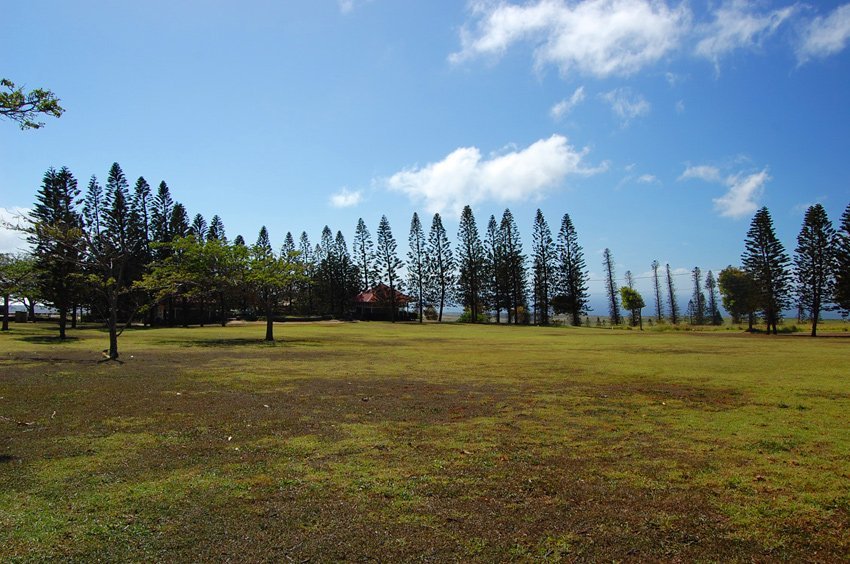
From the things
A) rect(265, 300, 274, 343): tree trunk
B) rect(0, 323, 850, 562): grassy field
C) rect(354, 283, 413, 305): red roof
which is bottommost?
rect(0, 323, 850, 562): grassy field

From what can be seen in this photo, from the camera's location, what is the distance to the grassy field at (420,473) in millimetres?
3723

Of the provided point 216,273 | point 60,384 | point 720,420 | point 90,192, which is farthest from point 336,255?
point 720,420

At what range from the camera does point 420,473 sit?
17.0ft

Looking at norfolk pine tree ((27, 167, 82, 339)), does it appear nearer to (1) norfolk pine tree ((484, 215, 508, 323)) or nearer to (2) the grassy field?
(2) the grassy field

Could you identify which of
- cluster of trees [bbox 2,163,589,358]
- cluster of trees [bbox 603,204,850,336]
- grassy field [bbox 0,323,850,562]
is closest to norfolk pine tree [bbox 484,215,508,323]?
cluster of trees [bbox 2,163,589,358]

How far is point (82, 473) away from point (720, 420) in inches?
325

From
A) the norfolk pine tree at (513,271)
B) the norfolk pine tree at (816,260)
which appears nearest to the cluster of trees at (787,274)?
the norfolk pine tree at (816,260)

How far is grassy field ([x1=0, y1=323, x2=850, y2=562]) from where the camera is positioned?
147 inches

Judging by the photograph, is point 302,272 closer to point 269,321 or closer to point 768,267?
point 269,321

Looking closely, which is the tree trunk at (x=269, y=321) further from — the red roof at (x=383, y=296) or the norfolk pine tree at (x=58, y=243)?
the red roof at (x=383, y=296)

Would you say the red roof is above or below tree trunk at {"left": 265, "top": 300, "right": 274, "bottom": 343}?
above

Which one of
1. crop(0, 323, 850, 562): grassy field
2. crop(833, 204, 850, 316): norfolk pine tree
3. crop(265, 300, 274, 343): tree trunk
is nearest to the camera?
crop(0, 323, 850, 562): grassy field

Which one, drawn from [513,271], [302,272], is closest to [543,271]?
[513,271]

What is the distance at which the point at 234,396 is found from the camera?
9.63 m
